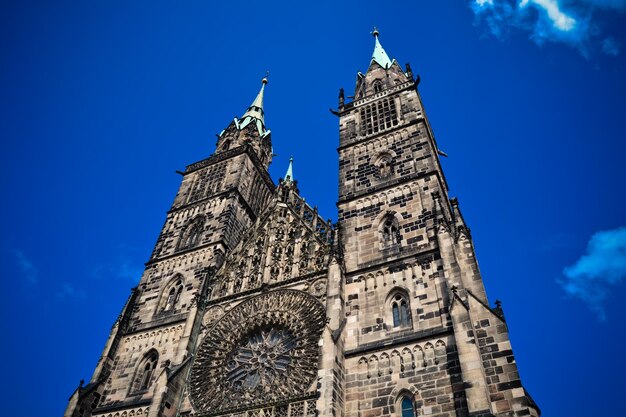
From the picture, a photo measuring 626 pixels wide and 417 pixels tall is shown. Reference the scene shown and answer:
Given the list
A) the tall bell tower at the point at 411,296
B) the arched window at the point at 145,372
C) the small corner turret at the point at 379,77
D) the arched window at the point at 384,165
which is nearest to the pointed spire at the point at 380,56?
the small corner turret at the point at 379,77

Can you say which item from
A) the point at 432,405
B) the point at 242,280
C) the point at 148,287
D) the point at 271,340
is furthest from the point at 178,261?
the point at 432,405

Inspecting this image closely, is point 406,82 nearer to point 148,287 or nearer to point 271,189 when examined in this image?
point 271,189

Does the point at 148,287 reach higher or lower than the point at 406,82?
lower

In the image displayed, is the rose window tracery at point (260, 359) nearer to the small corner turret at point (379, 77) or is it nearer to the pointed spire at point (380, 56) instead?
the small corner turret at point (379, 77)

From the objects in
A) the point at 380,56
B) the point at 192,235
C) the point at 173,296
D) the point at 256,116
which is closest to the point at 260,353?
the point at 173,296

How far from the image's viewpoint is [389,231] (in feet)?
63.9

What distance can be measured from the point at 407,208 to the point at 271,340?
718 centimetres

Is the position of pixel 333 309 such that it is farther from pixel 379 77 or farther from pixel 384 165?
pixel 379 77

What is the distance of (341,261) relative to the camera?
730 inches

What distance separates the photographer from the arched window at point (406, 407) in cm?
1383

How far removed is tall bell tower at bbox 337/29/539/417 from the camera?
13.4 metres

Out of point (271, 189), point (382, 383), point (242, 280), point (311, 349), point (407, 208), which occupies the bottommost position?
point (382, 383)

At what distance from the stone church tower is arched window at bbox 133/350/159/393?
50mm

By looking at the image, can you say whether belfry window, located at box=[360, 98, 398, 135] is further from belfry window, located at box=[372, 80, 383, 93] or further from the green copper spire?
the green copper spire
